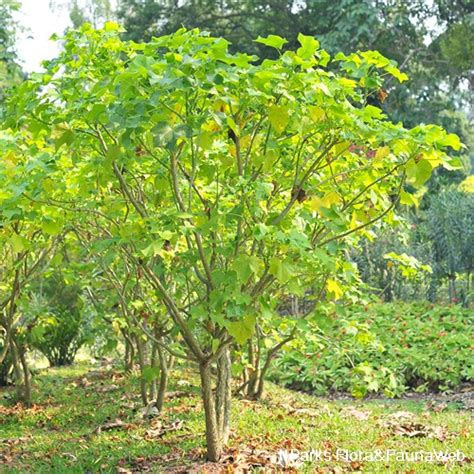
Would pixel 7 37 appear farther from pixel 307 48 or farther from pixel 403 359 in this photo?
pixel 307 48

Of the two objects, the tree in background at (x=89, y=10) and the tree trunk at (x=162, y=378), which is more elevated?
the tree in background at (x=89, y=10)

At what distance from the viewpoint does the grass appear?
3811 millimetres

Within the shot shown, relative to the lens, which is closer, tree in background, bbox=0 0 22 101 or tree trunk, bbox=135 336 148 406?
tree trunk, bbox=135 336 148 406

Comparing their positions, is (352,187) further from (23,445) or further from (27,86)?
(23,445)

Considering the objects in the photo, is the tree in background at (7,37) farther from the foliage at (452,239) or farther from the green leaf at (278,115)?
the green leaf at (278,115)

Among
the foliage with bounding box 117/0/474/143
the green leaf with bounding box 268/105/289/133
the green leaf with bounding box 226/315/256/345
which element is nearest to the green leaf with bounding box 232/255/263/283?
the green leaf with bounding box 226/315/256/345

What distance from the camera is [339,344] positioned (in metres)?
4.93

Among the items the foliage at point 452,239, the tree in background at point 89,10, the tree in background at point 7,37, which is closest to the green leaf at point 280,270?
the foliage at point 452,239

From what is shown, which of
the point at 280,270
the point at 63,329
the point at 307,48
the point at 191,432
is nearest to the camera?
the point at 307,48

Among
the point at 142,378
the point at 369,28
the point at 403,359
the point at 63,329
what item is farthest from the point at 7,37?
the point at 142,378

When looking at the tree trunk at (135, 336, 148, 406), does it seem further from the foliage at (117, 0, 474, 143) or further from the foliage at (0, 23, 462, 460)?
the foliage at (117, 0, 474, 143)

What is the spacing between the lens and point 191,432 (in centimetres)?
461

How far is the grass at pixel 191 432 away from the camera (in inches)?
150

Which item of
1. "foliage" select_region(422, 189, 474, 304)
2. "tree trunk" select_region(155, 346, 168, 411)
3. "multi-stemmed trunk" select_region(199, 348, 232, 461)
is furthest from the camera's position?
"foliage" select_region(422, 189, 474, 304)
